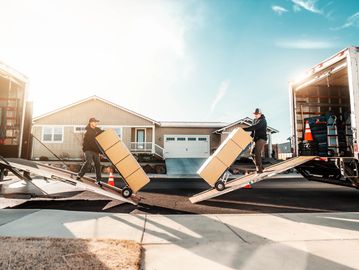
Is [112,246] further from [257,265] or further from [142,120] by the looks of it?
[142,120]

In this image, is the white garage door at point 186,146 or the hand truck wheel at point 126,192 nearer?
the hand truck wheel at point 126,192

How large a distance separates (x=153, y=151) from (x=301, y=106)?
16.4 meters

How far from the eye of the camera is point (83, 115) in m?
22.6

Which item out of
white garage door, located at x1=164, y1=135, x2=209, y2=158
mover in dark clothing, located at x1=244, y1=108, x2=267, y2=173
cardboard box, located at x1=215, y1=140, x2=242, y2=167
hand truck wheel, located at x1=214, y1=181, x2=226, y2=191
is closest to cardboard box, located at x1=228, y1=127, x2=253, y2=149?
cardboard box, located at x1=215, y1=140, x2=242, y2=167

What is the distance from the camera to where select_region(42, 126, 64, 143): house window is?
22.0m

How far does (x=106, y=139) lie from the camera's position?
18.8 feet

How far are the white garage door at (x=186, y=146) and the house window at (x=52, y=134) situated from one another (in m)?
10.6

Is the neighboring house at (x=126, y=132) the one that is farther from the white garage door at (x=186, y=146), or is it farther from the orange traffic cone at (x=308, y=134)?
the orange traffic cone at (x=308, y=134)

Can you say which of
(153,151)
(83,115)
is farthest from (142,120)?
(83,115)

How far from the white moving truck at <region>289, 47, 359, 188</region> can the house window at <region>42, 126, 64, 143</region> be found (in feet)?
70.3

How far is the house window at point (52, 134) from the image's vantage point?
2203 centimetres

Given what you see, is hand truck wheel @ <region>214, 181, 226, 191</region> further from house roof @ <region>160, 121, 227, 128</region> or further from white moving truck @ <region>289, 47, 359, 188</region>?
house roof @ <region>160, 121, 227, 128</region>

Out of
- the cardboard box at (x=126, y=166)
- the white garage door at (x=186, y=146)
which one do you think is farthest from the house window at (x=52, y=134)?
the cardboard box at (x=126, y=166)

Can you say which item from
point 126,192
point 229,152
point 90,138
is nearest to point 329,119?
point 229,152
